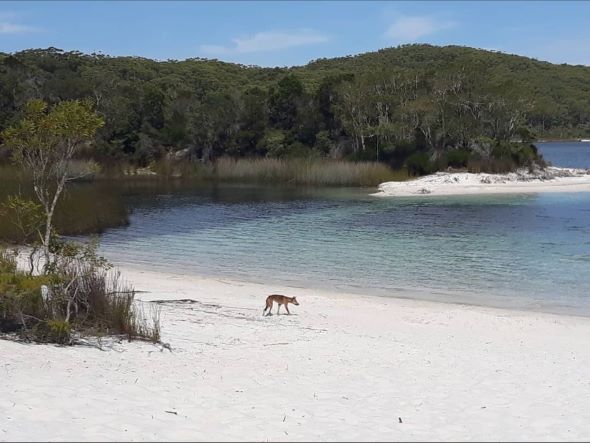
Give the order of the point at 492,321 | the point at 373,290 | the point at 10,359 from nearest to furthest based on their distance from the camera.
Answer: the point at 10,359 < the point at 492,321 < the point at 373,290

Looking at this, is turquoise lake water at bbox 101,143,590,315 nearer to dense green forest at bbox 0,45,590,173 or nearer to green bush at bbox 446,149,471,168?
green bush at bbox 446,149,471,168

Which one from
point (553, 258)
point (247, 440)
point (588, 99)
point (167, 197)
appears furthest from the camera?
point (588, 99)

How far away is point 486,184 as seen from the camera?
169 feet

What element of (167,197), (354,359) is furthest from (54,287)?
(167,197)

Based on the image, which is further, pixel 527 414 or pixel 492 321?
pixel 492 321

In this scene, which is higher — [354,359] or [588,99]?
[588,99]

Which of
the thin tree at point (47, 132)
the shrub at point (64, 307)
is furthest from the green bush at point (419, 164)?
the shrub at point (64, 307)

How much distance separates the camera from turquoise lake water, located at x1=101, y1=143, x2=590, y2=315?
15945mm

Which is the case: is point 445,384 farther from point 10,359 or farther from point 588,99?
point 588,99

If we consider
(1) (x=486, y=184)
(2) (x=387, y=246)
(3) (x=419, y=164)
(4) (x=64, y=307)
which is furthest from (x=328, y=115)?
(4) (x=64, y=307)

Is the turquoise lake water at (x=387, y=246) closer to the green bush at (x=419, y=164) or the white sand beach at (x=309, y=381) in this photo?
the white sand beach at (x=309, y=381)

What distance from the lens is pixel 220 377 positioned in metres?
7.72

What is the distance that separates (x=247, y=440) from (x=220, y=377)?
7.09 ft

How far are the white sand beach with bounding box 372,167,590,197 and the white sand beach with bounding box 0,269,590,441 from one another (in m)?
35.4
